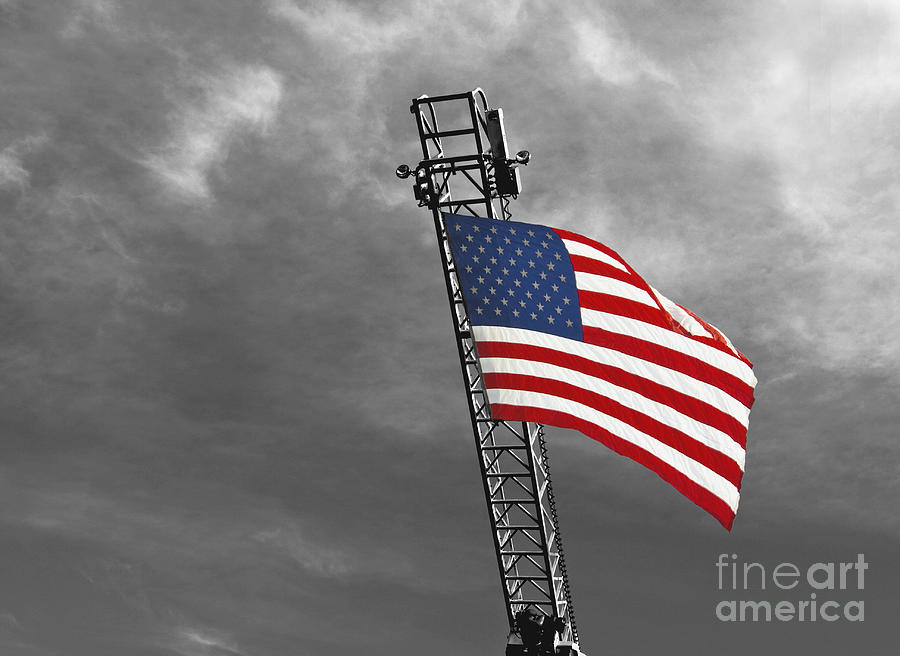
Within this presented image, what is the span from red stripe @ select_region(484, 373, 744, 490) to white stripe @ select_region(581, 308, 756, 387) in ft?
6.71

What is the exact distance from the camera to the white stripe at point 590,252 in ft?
71.6

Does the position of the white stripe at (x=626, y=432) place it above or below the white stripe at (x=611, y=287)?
below

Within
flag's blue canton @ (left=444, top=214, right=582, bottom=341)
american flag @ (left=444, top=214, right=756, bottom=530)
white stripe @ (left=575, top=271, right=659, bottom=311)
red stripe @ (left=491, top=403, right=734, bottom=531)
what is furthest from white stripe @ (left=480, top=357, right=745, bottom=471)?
white stripe @ (left=575, top=271, right=659, bottom=311)

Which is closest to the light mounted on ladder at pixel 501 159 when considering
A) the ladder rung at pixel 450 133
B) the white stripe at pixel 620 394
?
the ladder rung at pixel 450 133

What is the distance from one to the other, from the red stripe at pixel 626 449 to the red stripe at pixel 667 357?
230 cm

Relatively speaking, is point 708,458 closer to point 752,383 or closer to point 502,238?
point 752,383

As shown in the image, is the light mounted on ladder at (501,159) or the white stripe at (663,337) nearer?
the white stripe at (663,337)

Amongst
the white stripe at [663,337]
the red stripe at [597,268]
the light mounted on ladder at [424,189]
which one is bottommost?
the white stripe at [663,337]

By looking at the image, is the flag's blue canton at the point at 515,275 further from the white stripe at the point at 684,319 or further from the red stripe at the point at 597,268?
the white stripe at the point at 684,319

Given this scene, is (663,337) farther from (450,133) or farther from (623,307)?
(450,133)

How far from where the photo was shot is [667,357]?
20391mm

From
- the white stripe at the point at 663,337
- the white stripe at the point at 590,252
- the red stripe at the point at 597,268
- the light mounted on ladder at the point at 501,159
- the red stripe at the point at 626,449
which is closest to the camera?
the red stripe at the point at 626,449

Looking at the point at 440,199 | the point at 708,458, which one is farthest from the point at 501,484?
the point at 708,458

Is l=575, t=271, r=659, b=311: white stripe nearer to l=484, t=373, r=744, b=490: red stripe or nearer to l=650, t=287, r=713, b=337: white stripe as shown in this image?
l=650, t=287, r=713, b=337: white stripe
